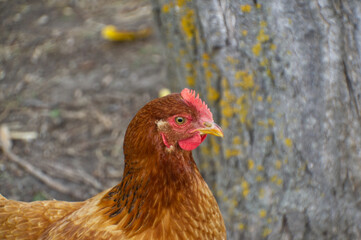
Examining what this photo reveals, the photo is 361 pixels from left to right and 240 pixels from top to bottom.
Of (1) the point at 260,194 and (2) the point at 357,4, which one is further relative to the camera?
(1) the point at 260,194

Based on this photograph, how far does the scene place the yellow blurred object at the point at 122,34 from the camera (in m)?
5.27

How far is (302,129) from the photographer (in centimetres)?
213

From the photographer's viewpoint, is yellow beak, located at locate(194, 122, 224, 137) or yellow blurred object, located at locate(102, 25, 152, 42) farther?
yellow blurred object, located at locate(102, 25, 152, 42)

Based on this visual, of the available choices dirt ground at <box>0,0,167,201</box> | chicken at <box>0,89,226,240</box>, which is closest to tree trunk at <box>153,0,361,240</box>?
chicken at <box>0,89,226,240</box>

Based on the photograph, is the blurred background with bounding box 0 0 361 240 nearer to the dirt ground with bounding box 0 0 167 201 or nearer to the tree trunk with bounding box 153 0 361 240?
the tree trunk with bounding box 153 0 361 240

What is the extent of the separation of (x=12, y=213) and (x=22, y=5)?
15.8 feet

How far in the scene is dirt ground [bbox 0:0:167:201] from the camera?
3596 mm

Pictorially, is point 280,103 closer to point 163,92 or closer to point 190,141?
point 190,141

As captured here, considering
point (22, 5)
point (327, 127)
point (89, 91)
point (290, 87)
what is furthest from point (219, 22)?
point (22, 5)

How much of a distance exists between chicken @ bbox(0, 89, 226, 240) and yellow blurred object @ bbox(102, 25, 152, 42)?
3678mm

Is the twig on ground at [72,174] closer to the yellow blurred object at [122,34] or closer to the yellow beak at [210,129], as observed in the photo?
the yellow beak at [210,129]

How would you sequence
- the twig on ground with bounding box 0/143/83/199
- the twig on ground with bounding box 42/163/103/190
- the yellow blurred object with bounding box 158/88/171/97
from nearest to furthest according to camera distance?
the twig on ground with bounding box 0/143/83/199
the twig on ground with bounding box 42/163/103/190
the yellow blurred object with bounding box 158/88/171/97

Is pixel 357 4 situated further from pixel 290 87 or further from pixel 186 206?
pixel 186 206

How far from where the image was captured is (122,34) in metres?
5.29
